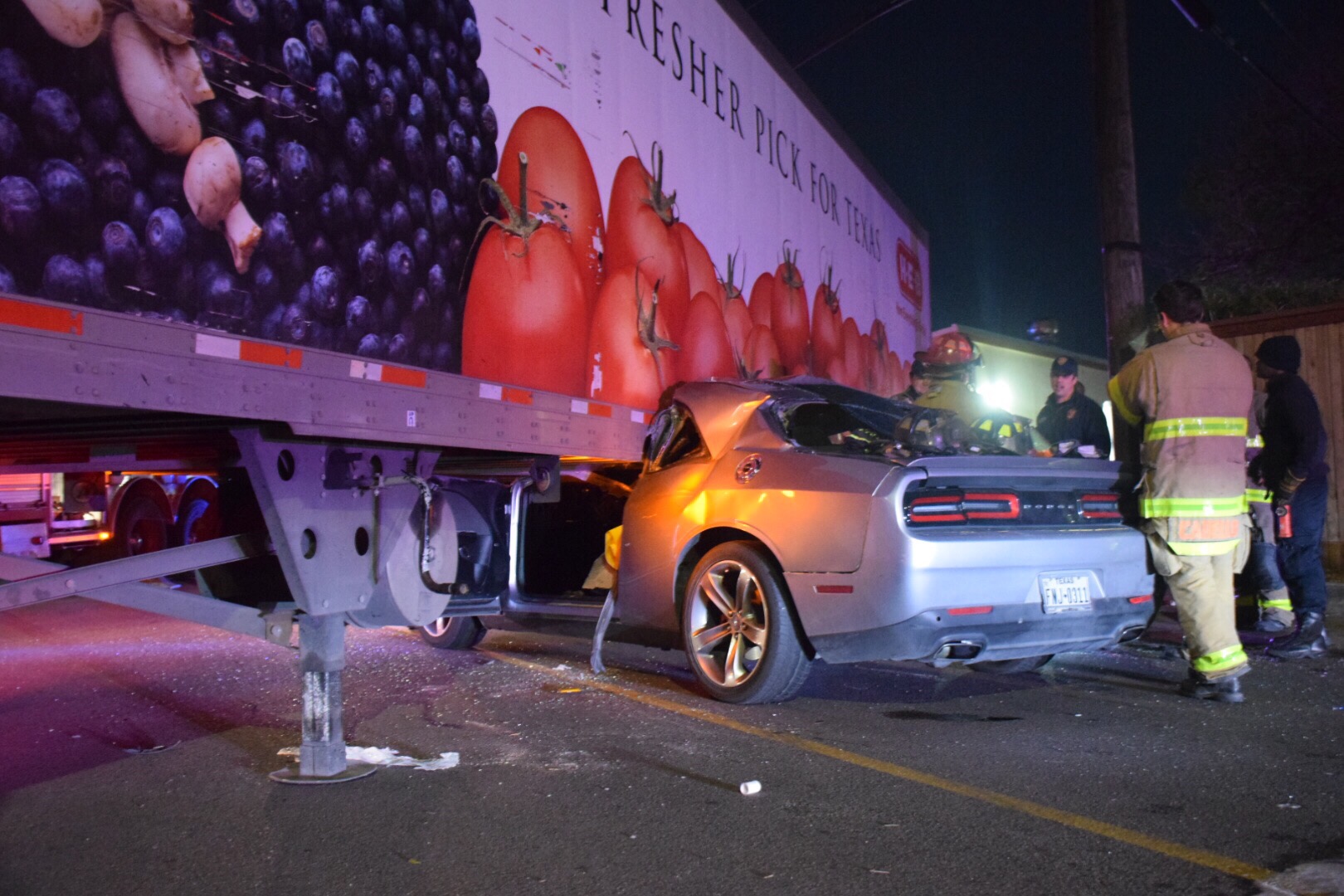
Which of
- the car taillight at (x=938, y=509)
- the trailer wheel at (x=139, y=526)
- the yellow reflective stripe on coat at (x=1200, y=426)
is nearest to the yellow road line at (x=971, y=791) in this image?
the car taillight at (x=938, y=509)

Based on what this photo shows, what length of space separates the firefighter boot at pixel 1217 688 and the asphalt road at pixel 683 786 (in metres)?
0.07

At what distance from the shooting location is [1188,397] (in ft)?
16.4

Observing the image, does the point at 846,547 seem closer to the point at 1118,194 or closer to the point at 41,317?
the point at 41,317

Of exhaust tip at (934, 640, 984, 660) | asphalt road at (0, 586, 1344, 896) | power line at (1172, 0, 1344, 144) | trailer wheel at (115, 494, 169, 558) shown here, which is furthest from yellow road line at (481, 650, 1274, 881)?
power line at (1172, 0, 1344, 144)

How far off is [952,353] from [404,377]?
5054 millimetres

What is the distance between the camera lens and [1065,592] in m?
4.56

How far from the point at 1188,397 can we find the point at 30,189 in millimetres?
4603

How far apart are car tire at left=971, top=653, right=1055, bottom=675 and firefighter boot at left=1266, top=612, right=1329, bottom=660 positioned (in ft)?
4.64

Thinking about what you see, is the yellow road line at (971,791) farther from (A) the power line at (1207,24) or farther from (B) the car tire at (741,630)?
(A) the power line at (1207,24)

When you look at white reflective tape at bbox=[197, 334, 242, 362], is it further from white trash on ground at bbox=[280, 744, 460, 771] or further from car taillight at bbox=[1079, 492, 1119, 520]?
car taillight at bbox=[1079, 492, 1119, 520]

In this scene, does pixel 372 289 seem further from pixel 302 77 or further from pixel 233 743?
pixel 233 743

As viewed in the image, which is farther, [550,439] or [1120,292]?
[1120,292]

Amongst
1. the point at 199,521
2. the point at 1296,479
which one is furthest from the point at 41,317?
the point at 1296,479

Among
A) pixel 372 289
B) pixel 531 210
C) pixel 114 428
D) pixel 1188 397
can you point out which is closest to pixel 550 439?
pixel 531 210
